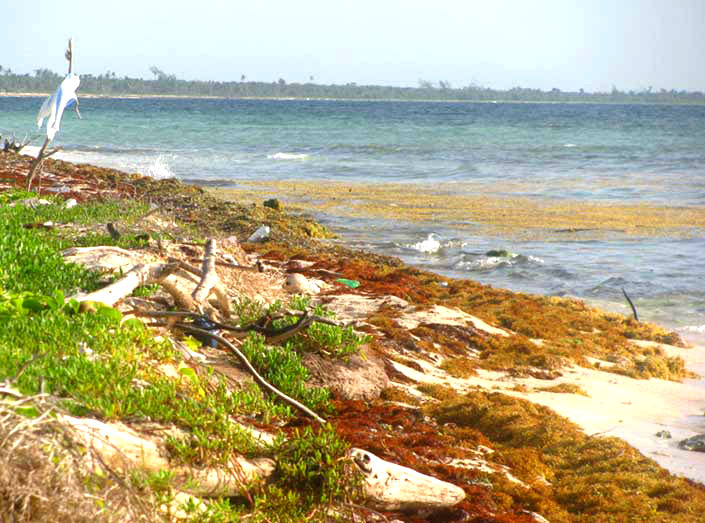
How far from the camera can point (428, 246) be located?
16656 mm

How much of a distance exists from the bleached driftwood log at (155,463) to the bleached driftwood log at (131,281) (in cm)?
183

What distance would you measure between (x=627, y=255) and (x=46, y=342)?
1344 cm

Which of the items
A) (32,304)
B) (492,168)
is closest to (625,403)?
(32,304)

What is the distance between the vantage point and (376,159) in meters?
39.4

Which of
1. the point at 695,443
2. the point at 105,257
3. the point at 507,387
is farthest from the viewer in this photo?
the point at 507,387

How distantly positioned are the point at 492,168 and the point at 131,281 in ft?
97.8

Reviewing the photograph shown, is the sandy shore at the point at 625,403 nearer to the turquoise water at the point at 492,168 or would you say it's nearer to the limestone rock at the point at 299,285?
the limestone rock at the point at 299,285

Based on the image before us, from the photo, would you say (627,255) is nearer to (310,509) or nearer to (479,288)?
(479,288)

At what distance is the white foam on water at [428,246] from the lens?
16406 millimetres

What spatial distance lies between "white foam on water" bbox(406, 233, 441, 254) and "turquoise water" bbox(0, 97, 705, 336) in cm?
9

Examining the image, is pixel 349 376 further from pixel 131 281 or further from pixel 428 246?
pixel 428 246

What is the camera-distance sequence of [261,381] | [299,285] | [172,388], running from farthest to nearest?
1. [299,285]
2. [261,381]
3. [172,388]

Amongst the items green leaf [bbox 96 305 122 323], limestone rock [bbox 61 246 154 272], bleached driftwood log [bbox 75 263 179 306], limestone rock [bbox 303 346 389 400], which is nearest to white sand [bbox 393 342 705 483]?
limestone rock [bbox 303 346 389 400]

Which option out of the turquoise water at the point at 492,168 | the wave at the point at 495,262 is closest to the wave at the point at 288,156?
the turquoise water at the point at 492,168
